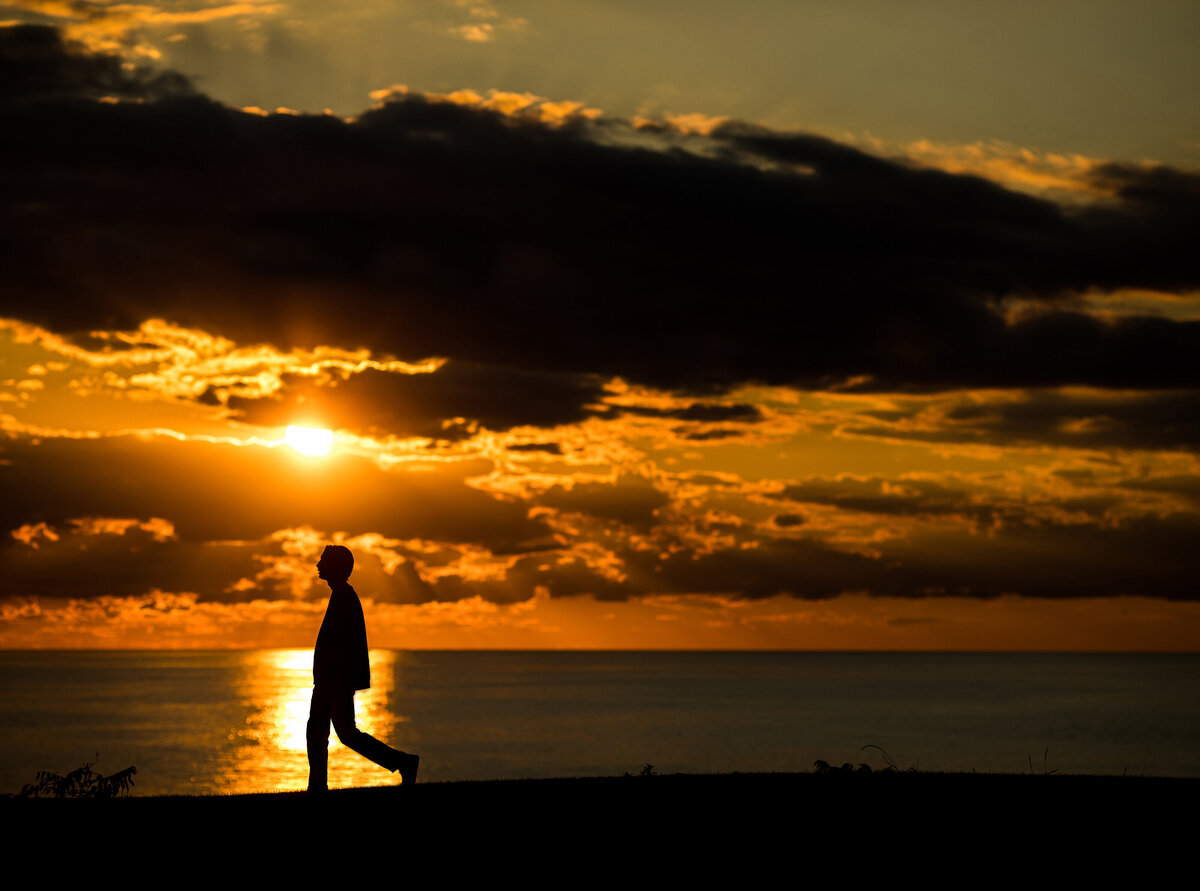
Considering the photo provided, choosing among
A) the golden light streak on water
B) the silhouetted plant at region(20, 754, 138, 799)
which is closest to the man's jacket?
the silhouetted plant at region(20, 754, 138, 799)

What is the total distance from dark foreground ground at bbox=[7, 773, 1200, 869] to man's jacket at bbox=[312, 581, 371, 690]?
112cm

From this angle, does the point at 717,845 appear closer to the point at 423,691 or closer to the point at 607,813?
the point at 607,813

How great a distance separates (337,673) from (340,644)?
0.26m

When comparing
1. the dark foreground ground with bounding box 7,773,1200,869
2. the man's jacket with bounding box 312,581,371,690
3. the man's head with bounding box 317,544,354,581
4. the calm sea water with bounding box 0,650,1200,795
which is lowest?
the calm sea water with bounding box 0,650,1200,795

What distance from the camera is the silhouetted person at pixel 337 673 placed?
467 inches

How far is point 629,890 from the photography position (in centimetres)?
857

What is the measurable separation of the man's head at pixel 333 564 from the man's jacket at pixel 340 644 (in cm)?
9

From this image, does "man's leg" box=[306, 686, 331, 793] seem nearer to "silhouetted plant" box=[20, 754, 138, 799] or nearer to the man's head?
the man's head

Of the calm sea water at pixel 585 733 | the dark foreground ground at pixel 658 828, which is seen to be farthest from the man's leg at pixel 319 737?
the calm sea water at pixel 585 733

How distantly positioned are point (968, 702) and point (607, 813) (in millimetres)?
151561

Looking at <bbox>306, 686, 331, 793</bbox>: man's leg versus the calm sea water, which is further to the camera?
the calm sea water

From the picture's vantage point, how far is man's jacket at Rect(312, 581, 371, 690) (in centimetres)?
1188

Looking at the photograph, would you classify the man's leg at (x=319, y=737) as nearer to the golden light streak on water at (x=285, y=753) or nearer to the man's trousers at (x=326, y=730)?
the man's trousers at (x=326, y=730)

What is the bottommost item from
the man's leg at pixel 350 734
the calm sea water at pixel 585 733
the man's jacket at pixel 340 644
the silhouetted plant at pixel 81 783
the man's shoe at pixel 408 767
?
the calm sea water at pixel 585 733
